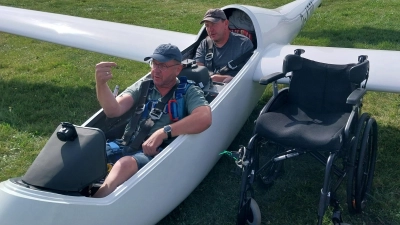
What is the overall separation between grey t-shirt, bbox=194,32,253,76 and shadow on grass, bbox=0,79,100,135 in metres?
1.72

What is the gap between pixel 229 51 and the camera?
4906 mm

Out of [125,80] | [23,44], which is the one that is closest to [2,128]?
[125,80]

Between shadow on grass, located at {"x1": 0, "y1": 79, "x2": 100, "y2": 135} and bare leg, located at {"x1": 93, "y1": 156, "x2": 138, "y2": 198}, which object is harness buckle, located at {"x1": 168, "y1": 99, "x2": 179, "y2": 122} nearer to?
bare leg, located at {"x1": 93, "y1": 156, "x2": 138, "y2": 198}

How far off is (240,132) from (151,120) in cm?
172

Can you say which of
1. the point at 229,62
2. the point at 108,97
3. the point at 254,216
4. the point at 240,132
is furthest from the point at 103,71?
the point at 240,132

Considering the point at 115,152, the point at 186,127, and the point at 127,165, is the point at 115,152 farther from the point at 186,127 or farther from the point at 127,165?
the point at 186,127

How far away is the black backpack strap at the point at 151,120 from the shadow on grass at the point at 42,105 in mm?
2064

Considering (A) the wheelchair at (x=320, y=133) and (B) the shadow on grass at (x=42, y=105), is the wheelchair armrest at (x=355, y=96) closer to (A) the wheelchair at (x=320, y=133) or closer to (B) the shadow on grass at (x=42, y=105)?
(A) the wheelchair at (x=320, y=133)

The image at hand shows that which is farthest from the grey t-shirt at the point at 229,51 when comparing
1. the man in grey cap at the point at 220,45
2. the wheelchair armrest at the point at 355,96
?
the wheelchair armrest at the point at 355,96

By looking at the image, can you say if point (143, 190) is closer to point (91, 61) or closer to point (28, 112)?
point (28, 112)

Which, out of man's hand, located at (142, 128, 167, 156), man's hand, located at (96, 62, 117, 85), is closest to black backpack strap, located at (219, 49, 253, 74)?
man's hand, located at (142, 128, 167, 156)

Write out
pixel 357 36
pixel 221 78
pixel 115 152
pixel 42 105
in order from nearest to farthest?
pixel 115 152
pixel 221 78
pixel 42 105
pixel 357 36

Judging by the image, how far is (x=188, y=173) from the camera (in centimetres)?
361

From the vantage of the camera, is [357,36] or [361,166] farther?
[357,36]
